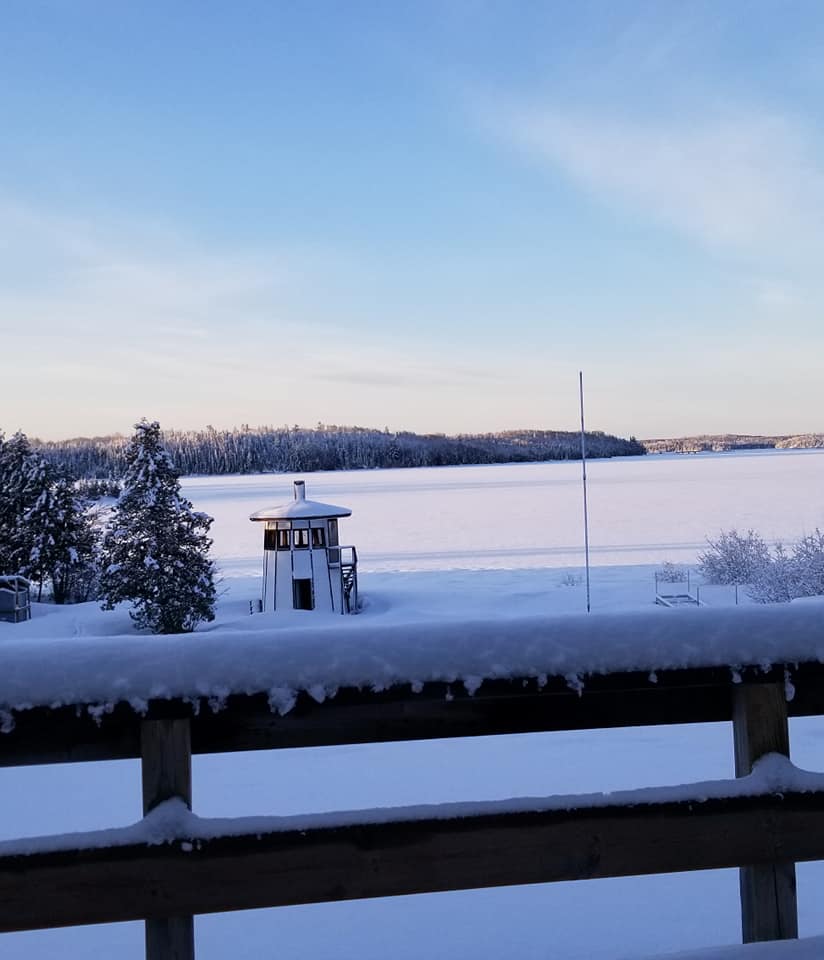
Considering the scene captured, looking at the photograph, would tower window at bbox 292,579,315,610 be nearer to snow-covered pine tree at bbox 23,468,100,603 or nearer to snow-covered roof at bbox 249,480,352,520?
snow-covered roof at bbox 249,480,352,520

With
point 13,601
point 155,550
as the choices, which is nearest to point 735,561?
point 155,550

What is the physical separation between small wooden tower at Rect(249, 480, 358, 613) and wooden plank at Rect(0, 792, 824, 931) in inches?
828

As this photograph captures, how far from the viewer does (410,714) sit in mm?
1700

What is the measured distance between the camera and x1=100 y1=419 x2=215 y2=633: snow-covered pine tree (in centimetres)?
2142

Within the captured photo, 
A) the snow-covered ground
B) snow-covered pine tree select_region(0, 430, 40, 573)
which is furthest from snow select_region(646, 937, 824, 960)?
snow-covered pine tree select_region(0, 430, 40, 573)

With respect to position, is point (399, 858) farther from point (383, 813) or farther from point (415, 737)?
point (415, 737)

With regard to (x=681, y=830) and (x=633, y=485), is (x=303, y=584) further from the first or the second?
(x=633, y=485)

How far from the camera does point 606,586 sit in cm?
2367

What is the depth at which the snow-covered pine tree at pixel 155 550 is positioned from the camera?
21.4 m

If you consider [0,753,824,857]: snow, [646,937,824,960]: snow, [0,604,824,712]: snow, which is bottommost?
[646,937,824,960]: snow

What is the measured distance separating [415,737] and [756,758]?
0.75 m

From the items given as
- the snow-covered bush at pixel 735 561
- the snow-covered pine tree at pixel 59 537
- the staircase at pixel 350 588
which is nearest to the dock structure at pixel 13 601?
the snow-covered pine tree at pixel 59 537

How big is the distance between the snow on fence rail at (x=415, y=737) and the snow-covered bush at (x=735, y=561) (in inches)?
919

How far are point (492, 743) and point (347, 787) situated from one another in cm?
186
